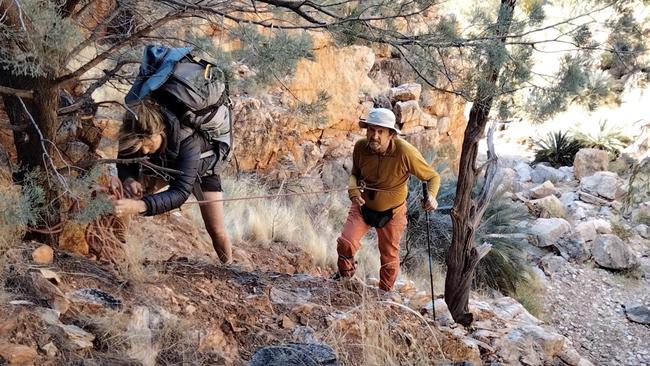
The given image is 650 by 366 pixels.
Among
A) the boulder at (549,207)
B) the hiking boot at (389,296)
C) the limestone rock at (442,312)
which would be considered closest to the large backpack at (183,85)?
the hiking boot at (389,296)

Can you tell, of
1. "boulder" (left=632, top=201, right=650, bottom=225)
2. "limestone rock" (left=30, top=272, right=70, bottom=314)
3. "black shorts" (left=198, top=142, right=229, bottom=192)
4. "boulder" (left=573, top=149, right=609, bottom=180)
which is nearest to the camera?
"limestone rock" (left=30, top=272, right=70, bottom=314)

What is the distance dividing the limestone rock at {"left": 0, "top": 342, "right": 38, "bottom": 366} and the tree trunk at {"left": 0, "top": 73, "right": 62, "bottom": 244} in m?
0.94

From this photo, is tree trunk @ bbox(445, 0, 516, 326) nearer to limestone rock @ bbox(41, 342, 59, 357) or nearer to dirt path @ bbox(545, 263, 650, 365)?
dirt path @ bbox(545, 263, 650, 365)

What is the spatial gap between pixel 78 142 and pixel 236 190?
303 centimetres

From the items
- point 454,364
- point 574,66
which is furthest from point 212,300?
point 574,66

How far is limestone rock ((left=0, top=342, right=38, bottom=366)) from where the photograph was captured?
2375 mm

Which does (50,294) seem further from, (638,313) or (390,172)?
(638,313)

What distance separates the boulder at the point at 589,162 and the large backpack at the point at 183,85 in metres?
11.3

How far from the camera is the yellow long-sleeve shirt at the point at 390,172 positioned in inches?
169

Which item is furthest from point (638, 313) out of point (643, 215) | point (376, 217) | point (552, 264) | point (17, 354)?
point (17, 354)

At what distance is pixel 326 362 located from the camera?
2869 mm

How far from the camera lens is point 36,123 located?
3.28 meters

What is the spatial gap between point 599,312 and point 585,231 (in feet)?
6.90

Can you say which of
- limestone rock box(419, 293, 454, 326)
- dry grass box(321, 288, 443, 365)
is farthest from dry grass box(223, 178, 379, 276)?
dry grass box(321, 288, 443, 365)
